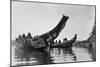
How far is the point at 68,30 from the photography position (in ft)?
8.34

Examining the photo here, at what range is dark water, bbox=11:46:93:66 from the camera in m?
2.33

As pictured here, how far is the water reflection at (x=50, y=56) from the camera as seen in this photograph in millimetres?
2336

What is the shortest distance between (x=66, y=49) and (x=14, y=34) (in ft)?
2.32

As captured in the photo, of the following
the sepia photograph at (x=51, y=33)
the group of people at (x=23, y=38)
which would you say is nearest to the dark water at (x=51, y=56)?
the sepia photograph at (x=51, y=33)

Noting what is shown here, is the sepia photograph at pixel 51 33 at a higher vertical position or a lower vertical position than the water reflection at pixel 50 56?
higher

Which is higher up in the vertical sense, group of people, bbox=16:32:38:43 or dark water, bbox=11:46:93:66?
group of people, bbox=16:32:38:43

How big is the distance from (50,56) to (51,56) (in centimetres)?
1

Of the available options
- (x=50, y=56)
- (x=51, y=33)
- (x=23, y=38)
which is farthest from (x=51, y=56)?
(x=23, y=38)

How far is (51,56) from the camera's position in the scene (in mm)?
2465

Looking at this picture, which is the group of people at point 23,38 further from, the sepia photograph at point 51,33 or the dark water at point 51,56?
the dark water at point 51,56

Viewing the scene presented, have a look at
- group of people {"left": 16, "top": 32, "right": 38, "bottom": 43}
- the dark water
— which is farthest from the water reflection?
group of people {"left": 16, "top": 32, "right": 38, "bottom": 43}

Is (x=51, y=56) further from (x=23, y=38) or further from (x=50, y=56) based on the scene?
(x=23, y=38)

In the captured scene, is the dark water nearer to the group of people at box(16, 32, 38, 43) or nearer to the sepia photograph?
the sepia photograph
